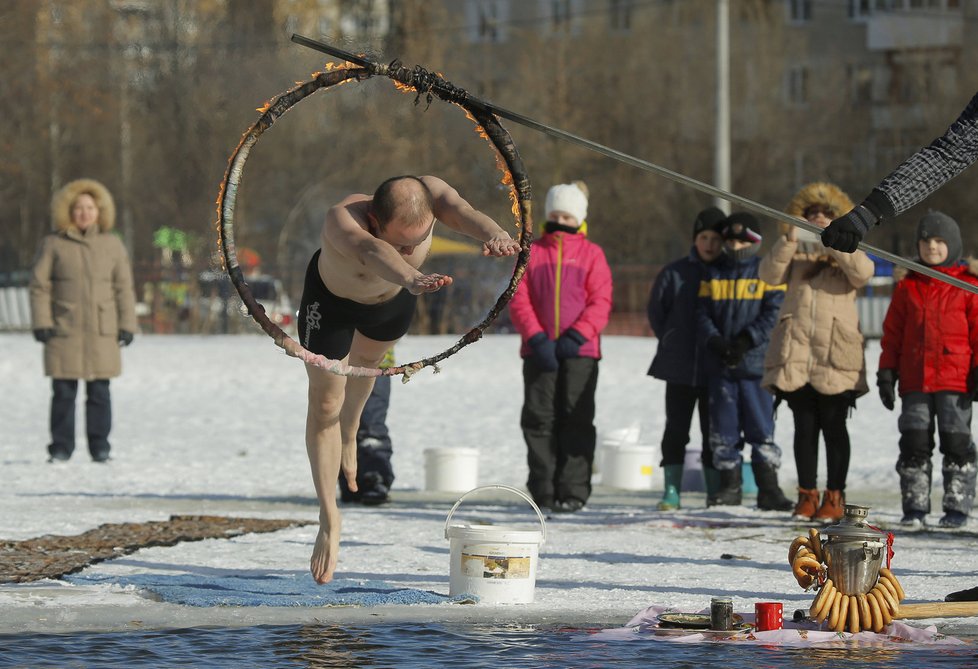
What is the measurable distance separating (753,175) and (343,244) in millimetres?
41407

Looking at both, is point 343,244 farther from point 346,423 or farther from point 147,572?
point 147,572

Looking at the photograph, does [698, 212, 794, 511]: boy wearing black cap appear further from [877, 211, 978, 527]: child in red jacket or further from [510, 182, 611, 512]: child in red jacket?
[877, 211, 978, 527]: child in red jacket

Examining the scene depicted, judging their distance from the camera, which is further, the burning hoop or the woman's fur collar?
the woman's fur collar

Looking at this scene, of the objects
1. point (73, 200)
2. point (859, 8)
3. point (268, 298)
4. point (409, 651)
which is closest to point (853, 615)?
point (409, 651)

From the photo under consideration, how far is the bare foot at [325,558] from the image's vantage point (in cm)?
A: 753

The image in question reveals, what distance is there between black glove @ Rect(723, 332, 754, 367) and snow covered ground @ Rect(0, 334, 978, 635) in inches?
37.2

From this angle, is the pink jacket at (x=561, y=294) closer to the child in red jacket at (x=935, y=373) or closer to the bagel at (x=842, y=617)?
the child in red jacket at (x=935, y=373)

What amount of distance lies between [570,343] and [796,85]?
43.1m

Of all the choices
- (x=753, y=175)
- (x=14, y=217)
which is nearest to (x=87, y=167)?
(x=14, y=217)

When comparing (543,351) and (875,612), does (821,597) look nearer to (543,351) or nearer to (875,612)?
(875,612)

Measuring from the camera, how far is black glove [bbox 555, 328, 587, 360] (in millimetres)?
11289

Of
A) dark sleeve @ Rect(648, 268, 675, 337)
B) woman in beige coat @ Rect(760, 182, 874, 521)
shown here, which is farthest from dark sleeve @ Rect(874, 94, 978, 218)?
dark sleeve @ Rect(648, 268, 675, 337)

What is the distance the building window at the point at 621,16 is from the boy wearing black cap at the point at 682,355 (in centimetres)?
4068

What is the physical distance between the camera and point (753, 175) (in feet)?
156
